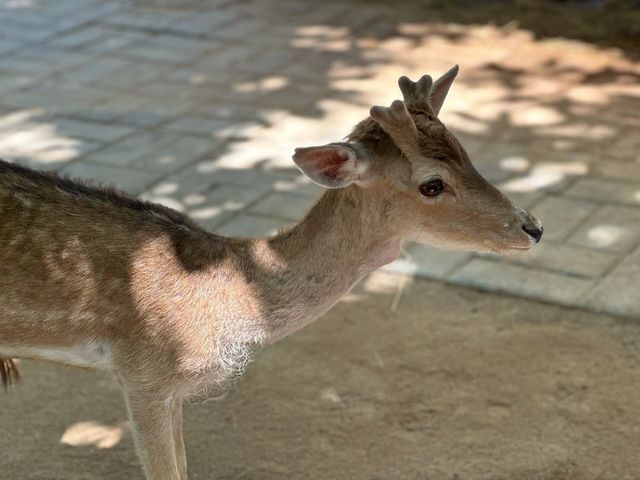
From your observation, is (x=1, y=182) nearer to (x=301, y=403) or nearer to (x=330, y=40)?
(x=301, y=403)

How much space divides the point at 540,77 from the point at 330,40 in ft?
6.65

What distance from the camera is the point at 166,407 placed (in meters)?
3.97

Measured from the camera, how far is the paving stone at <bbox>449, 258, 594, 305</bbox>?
19.5 feet

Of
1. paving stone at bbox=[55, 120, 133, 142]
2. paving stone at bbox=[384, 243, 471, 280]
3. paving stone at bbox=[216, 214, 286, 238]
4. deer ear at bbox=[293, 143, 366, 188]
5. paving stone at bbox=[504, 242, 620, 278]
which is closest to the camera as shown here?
deer ear at bbox=[293, 143, 366, 188]

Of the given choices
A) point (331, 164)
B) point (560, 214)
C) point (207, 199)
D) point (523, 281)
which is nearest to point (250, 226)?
point (207, 199)

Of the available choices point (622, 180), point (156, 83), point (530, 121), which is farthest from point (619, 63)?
point (156, 83)

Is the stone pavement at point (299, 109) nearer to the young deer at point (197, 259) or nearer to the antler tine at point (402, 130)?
the young deer at point (197, 259)

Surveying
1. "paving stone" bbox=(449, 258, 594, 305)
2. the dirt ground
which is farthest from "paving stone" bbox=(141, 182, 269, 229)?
"paving stone" bbox=(449, 258, 594, 305)

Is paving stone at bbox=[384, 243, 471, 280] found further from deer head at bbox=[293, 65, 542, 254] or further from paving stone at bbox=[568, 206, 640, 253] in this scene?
deer head at bbox=[293, 65, 542, 254]

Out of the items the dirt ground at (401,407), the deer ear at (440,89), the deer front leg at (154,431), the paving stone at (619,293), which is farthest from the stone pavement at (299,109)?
the deer front leg at (154,431)

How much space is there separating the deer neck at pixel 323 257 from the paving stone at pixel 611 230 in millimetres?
2585

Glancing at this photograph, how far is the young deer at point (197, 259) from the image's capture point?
12.7ft

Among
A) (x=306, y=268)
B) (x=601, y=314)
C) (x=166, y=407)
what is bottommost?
(x=601, y=314)

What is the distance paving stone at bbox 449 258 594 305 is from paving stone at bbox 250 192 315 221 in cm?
117
